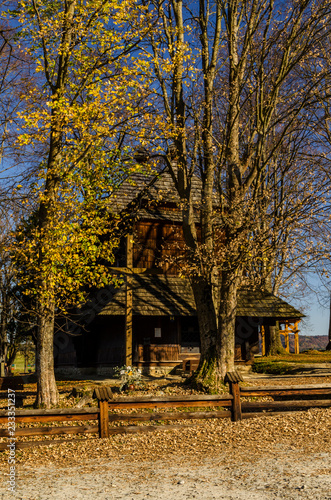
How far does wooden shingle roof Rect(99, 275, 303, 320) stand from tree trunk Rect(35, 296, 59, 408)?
7890mm

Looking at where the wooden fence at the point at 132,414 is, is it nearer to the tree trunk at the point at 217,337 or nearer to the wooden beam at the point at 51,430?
the wooden beam at the point at 51,430

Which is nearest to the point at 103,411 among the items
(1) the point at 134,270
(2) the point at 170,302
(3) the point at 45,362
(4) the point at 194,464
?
(4) the point at 194,464

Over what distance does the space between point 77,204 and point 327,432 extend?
772 centimetres

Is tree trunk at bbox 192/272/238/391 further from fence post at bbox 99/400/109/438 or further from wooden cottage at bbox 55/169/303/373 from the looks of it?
wooden cottage at bbox 55/169/303/373

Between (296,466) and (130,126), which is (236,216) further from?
(296,466)

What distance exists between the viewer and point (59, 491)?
660 cm

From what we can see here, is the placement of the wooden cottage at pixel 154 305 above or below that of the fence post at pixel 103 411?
above

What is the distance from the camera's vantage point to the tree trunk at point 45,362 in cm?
1239

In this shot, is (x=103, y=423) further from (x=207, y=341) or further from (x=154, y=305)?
(x=154, y=305)

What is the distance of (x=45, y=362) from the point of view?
12.5m

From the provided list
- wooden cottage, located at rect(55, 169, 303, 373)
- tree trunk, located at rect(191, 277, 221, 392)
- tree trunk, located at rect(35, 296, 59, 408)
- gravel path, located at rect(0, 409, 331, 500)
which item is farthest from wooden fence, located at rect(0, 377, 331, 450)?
wooden cottage, located at rect(55, 169, 303, 373)

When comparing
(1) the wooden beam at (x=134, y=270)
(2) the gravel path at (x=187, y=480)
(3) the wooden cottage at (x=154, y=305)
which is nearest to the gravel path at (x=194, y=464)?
(2) the gravel path at (x=187, y=480)

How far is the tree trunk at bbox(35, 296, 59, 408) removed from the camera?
12391 millimetres

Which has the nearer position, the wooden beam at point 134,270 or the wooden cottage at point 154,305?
the wooden cottage at point 154,305
